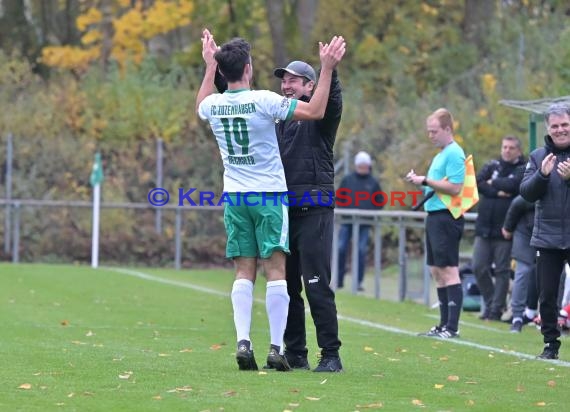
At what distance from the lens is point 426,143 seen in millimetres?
26547

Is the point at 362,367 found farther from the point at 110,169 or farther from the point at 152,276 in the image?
the point at 110,169

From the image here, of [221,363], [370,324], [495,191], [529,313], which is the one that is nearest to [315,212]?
[221,363]

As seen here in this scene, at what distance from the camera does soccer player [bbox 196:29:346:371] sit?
934 centimetres

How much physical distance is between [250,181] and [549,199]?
288cm

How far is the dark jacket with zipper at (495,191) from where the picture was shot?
16.2 metres

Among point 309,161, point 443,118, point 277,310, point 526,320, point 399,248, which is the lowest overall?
point 526,320

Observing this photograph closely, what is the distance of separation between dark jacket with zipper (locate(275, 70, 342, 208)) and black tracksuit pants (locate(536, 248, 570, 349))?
223 cm

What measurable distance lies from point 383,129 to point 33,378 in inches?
820

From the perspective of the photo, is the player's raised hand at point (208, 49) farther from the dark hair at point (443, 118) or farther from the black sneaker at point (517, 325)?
the black sneaker at point (517, 325)

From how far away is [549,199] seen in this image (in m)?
11.2

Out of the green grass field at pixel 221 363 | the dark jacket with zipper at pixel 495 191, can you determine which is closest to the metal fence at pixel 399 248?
the dark jacket with zipper at pixel 495 191

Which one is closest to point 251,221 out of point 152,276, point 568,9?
point 152,276

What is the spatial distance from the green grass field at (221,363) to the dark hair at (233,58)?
6.40 ft

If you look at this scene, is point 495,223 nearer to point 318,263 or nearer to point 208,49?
point 318,263
